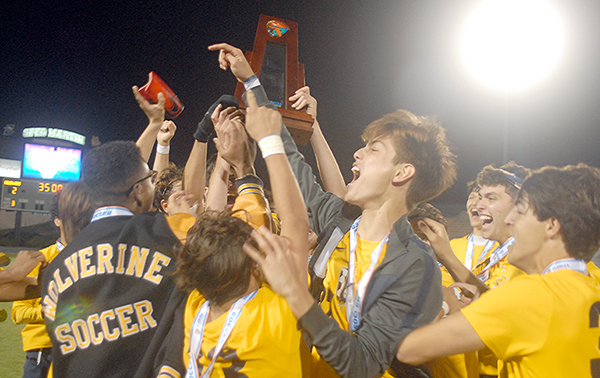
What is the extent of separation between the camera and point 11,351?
5.96 metres

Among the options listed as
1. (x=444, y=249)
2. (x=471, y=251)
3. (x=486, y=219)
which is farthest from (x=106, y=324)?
(x=471, y=251)

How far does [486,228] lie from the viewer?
3883 millimetres

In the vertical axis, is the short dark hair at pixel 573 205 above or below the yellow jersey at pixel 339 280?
above

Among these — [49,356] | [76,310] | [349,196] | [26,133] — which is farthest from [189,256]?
[26,133]

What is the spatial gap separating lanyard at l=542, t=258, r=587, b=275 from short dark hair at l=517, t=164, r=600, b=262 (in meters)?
0.04

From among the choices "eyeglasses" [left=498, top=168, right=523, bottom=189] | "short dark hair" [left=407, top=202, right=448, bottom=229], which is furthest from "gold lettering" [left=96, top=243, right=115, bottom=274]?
"eyeglasses" [left=498, top=168, right=523, bottom=189]

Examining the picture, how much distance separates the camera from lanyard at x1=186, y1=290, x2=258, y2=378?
62.9 inches

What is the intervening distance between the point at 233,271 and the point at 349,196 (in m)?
0.79

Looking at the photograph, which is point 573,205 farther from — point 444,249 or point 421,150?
point 444,249

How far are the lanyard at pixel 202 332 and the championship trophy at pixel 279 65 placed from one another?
1.20 metres

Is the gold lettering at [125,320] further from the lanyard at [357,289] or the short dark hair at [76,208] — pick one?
the lanyard at [357,289]

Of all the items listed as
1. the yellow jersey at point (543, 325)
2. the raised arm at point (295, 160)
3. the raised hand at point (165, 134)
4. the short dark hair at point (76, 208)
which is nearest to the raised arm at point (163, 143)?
the raised hand at point (165, 134)

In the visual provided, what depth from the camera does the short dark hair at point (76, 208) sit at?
7.52 feet

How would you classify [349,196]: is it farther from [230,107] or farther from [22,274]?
[22,274]
